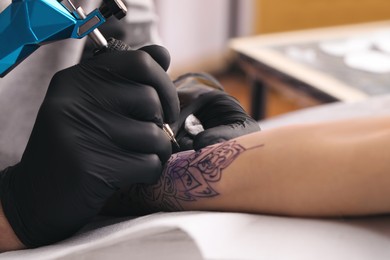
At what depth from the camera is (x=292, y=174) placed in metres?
0.62

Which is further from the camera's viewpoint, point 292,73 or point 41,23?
point 292,73

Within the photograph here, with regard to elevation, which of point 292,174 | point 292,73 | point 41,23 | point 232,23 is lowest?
point 232,23

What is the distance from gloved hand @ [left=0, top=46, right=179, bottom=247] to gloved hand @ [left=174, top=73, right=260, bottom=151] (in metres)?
0.09

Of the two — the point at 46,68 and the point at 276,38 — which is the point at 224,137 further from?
the point at 276,38

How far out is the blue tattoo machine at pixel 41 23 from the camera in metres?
0.63

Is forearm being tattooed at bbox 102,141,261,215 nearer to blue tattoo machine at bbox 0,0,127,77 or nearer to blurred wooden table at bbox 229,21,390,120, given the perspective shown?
blue tattoo machine at bbox 0,0,127,77

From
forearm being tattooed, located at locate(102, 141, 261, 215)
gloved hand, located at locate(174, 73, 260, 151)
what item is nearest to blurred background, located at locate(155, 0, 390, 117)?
gloved hand, located at locate(174, 73, 260, 151)

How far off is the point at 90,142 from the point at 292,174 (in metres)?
0.25

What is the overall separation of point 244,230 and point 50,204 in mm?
252

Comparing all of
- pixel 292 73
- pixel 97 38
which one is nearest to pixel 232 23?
pixel 292 73

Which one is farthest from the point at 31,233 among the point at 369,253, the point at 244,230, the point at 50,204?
the point at 369,253

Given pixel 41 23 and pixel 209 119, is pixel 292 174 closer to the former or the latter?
pixel 209 119

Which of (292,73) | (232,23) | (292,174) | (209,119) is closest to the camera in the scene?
(292,174)

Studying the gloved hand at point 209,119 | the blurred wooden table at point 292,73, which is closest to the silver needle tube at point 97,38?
the gloved hand at point 209,119
